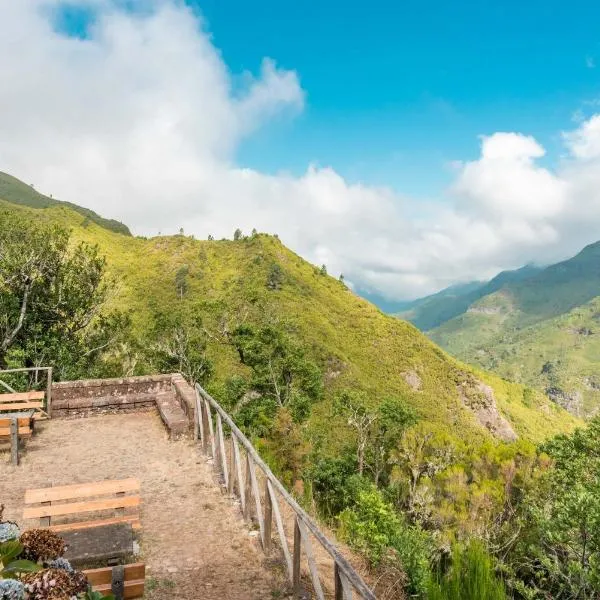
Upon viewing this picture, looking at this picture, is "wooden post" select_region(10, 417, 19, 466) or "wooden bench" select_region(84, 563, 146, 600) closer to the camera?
"wooden bench" select_region(84, 563, 146, 600)

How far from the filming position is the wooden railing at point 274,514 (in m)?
4.62

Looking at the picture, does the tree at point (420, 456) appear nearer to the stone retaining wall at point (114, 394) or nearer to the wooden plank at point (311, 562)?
the stone retaining wall at point (114, 394)

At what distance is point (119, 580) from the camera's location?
4492 millimetres

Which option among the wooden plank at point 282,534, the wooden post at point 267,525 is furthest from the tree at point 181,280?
the wooden plank at point 282,534

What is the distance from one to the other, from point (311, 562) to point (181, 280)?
322 ft

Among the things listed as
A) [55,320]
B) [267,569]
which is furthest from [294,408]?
[267,569]

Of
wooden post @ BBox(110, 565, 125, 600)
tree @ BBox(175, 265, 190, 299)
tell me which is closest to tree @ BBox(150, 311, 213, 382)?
wooden post @ BBox(110, 565, 125, 600)

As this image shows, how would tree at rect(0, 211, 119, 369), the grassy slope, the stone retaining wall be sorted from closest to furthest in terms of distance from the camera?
the stone retaining wall → tree at rect(0, 211, 119, 369) → the grassy slope

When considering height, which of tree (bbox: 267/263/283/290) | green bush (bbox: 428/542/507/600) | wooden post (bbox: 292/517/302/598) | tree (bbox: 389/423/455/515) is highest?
tree (bbox: 267/263/283/290)

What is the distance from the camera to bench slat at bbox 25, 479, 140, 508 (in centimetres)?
623

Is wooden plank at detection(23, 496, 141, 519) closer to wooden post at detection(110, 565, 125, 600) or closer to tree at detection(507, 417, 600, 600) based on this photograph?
wooden post at detection(110, 565, 125, 600)

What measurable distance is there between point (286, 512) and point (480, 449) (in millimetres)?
17097

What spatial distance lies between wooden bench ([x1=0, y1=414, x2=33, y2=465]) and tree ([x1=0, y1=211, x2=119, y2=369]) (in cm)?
976

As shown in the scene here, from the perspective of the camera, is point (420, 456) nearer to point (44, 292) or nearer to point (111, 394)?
point (111, 394)
